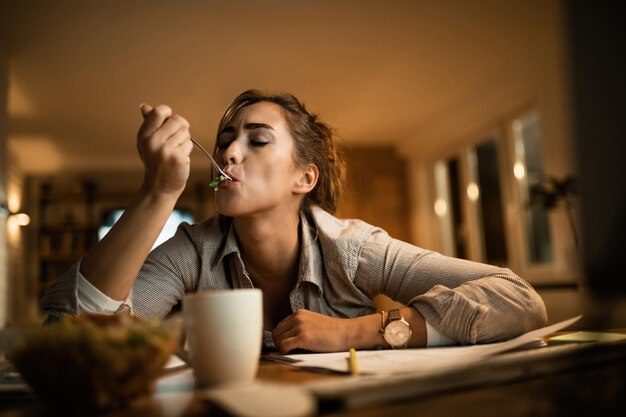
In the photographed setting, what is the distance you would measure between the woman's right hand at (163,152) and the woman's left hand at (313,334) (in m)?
0.31

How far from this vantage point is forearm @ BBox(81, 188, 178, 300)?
3.14 feet

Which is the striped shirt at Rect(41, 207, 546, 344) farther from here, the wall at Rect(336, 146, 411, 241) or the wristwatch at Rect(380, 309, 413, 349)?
the wall at Rect(336, 146, 411, 241)

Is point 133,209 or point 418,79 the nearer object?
point 133,209

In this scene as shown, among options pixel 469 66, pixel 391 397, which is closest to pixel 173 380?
pixel 391 397

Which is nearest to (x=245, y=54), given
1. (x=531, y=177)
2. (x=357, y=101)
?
(x=357, y=101)

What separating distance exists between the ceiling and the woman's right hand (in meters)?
2.94

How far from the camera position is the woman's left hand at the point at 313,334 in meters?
0.94

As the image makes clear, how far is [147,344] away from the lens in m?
0.49

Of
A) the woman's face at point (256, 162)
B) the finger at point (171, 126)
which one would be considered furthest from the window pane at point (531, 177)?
the finger at point (171, 126)

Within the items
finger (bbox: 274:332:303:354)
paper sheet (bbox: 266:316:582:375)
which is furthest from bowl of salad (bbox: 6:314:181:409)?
finger (bbox: 274:332:303:354)

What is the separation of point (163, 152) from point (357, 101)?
4806mm

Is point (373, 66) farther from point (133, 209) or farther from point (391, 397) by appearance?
point (391, 397)

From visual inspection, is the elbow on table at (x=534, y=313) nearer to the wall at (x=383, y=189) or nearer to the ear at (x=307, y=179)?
the ear at (x=307, y=179)

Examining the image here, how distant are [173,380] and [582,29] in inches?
23.6
